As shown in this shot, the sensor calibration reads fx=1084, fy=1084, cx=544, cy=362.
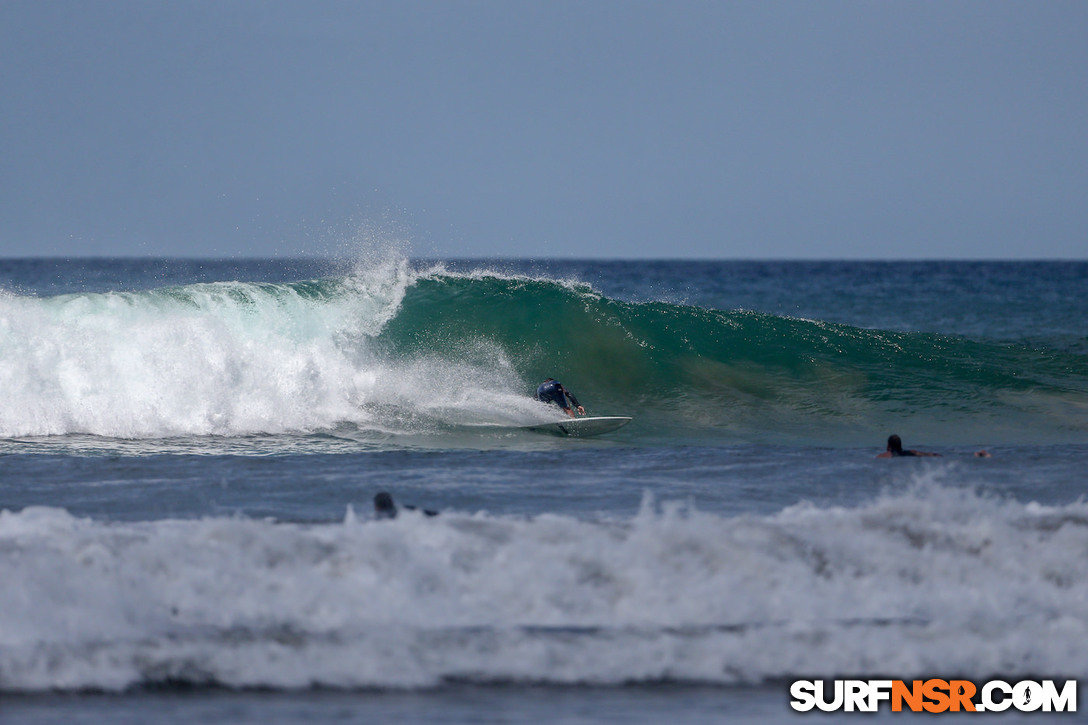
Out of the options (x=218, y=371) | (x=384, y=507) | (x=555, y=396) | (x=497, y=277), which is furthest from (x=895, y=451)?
(x=497, y=277)

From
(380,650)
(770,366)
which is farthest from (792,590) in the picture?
(770,366)

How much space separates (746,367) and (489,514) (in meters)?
10.4

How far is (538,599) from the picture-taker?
633cm

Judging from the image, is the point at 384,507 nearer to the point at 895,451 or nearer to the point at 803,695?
the point at 803,695

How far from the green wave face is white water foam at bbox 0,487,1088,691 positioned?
23.7 ft

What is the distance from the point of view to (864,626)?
6094mm

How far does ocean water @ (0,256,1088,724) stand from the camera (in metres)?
5.64

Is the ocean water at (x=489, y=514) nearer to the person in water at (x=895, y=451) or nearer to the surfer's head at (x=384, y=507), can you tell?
the person in water at (x=895, y=451)

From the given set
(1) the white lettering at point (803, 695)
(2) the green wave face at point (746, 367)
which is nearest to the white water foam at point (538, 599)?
(1) the white lettering at point (803, 695)

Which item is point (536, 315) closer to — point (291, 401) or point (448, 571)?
point (291, 401)

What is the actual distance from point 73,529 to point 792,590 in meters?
4.49

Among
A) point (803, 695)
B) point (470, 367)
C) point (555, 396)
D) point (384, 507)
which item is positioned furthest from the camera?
point (470, 367)

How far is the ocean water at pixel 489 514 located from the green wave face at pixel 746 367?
73 mm

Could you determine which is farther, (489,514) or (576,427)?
(576,427)
